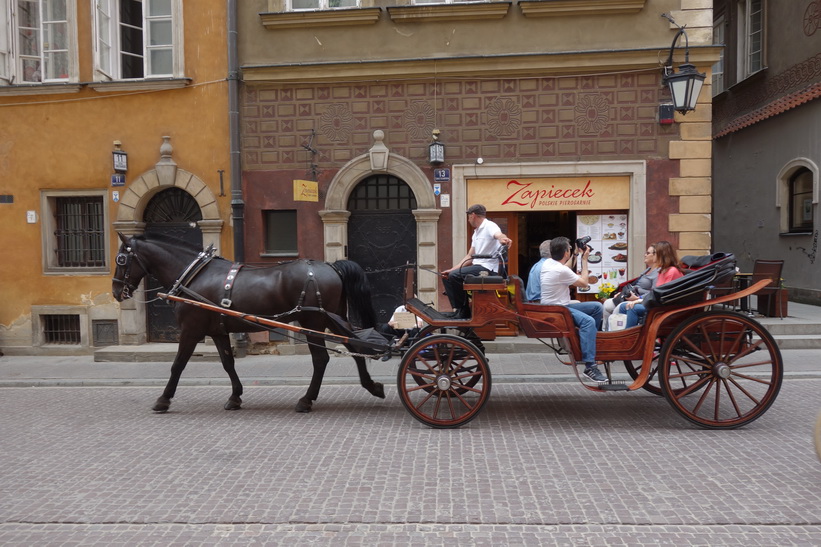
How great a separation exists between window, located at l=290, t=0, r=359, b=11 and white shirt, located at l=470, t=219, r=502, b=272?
601cm

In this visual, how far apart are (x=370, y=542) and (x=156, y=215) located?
29.2 feet

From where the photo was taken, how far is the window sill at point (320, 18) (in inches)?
408

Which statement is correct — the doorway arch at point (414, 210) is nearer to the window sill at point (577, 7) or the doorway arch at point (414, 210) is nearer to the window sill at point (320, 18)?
the window sill at point (320, 18)

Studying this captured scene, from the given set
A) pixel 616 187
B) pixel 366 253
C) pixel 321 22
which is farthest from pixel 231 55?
pixel 616 187

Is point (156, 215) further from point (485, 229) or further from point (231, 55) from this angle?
point (485, 229)

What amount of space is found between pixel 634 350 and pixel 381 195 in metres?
5.77

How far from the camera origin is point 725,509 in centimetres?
397

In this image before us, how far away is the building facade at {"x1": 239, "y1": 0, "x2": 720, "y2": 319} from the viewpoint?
399 inches

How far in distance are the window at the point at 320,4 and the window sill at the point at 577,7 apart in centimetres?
281

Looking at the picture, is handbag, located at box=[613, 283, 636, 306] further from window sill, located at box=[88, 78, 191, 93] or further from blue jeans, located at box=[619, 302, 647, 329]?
window sill, located at box=[88, 78, 191, 93]

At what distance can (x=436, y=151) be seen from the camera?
10.2 metres

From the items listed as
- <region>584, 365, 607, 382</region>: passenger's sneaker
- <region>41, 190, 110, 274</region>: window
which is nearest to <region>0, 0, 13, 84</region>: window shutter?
<region>41, 190, 110, 274</region>: window

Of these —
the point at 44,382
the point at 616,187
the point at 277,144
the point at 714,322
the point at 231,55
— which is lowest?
the point at 44,382

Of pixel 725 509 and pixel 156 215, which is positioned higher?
pixel 156 215
